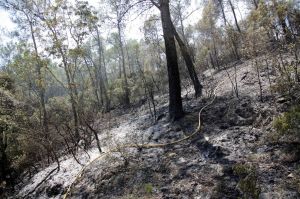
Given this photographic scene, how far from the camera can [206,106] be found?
8.32 meters

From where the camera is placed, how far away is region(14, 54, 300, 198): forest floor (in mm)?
4168

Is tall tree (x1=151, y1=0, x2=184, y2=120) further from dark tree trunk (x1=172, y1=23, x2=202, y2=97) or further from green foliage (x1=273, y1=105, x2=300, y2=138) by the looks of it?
green foliage (x1=273, y1=105, x2=300, y2=138)

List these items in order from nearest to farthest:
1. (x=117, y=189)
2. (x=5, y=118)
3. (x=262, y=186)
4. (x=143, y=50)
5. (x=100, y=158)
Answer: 1. (x=262, y=186)
2. (x=117, y=189)
3. (x=100, y=158)
4. (x=5, y=118)
5. (x=143, y=50)

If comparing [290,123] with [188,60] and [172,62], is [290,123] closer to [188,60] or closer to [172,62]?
[172,62]

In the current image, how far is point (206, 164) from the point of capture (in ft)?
17.0

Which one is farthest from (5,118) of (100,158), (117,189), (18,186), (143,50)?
(143,50)

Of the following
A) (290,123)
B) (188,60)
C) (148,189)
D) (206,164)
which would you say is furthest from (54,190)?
(188,60)

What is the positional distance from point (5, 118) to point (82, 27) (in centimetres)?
1037

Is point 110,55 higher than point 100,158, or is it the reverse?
point 110,55

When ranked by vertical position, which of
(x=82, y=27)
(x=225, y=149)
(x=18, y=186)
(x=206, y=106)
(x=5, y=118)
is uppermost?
(x=82, y=27)

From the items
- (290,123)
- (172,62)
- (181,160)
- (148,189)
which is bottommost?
(148,189)

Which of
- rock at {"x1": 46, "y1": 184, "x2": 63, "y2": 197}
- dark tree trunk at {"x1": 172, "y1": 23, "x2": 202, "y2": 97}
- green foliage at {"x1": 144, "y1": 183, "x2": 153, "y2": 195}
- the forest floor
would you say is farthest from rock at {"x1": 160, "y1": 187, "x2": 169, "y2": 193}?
dark tree trunk at {"x1": 172, "y1": 23, "x2": 202, "y2": 97}

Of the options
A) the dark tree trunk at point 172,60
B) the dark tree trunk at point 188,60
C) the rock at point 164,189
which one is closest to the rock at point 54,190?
the rock at point 164,189

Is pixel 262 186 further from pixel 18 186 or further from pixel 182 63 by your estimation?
pixel 182 63
